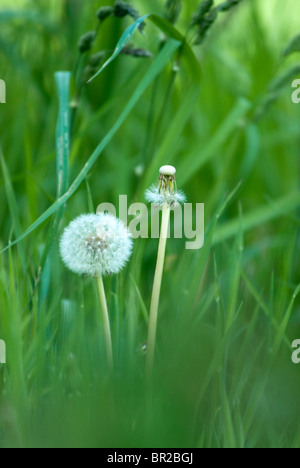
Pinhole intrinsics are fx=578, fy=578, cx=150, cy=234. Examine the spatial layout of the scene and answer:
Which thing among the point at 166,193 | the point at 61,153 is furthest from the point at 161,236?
the point at 61,153

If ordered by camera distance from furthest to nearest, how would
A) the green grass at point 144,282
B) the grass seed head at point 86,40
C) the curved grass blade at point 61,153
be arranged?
the grass seed head at point 86,40
the curved grass blade at point 61,153
the green grass at point 144,282

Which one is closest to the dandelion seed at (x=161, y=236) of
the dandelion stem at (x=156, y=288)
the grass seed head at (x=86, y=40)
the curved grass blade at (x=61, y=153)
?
the dandelion stem at (x=156, y=288)

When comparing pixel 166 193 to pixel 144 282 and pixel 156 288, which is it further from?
pixel 144 282

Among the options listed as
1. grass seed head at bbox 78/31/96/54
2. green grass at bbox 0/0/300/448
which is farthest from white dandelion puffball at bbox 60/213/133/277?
grass seed head at bbox 78/31/96/54

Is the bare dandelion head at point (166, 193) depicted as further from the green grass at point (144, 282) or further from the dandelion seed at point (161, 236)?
the green grass at point (144, 282)

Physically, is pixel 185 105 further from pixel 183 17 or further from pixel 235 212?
pixel 183 17
